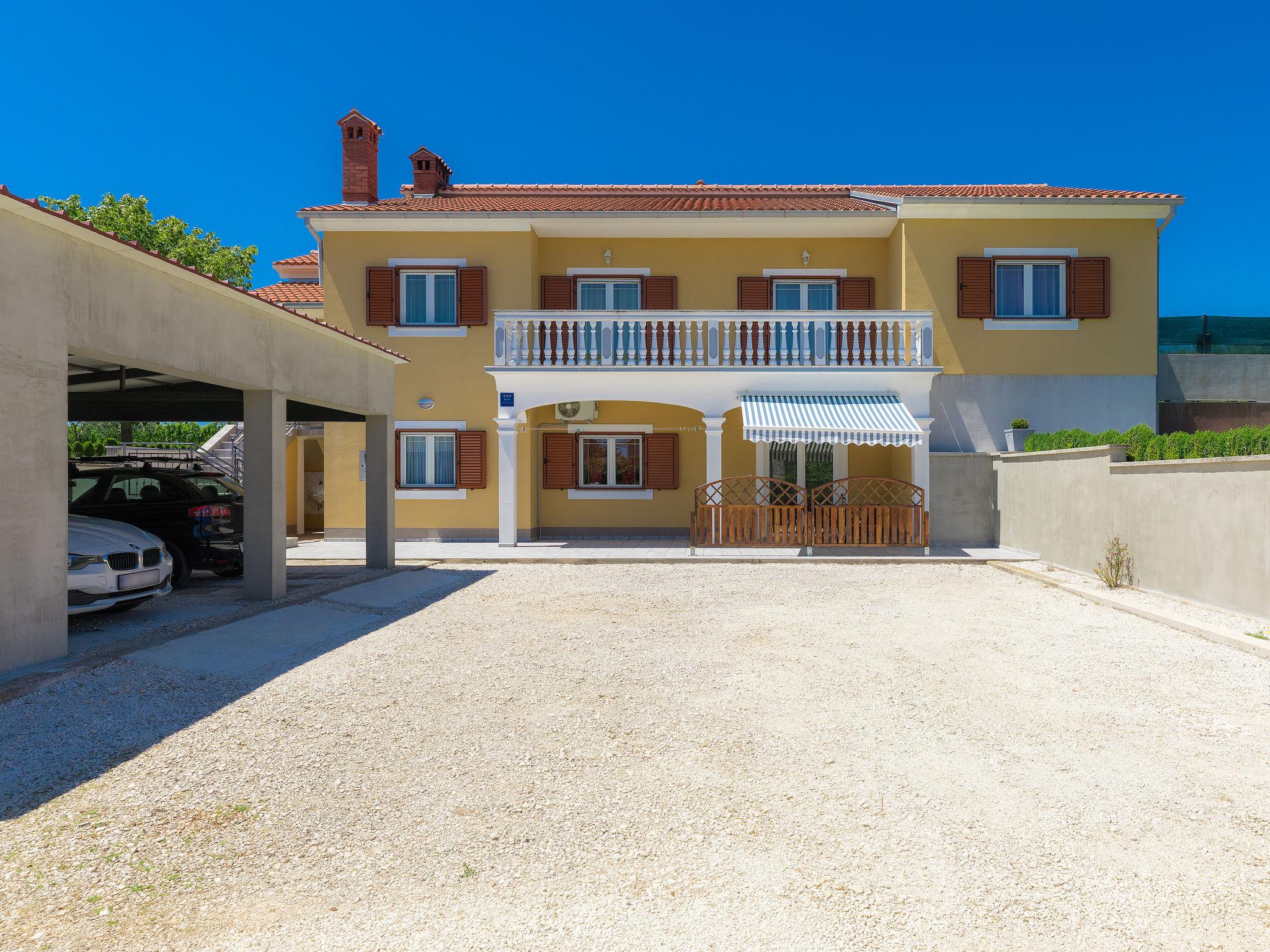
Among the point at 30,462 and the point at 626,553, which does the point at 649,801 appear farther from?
the point at 626,553

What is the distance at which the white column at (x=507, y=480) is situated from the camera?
1680cm

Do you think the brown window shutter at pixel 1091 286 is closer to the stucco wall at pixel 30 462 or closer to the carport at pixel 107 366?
the carport at pixel 107 366

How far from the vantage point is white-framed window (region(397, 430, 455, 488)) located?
60.6 feet

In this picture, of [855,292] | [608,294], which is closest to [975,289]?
[855,292]

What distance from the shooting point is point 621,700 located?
19.6 feet

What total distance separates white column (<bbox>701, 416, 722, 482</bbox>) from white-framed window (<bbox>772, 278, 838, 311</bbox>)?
13.2 ft

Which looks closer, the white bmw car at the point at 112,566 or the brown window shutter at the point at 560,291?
the white bmw car at the point at 112,566

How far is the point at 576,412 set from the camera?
60.5ft

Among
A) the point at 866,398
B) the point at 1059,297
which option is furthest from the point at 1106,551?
the point at 1059,297

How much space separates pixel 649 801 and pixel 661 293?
15.8 metres

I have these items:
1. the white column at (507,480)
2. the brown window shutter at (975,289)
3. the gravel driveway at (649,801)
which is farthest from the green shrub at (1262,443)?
the white column at (507,480)

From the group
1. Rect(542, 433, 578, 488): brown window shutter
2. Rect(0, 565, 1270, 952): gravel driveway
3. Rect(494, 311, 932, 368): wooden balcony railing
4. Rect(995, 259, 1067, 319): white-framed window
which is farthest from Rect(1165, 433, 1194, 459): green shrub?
Rect(542, 433, 578, 488): brown window shutter

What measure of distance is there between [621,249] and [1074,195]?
1003 centimetres

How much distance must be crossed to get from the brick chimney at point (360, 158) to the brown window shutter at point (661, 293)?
7.77 metres
